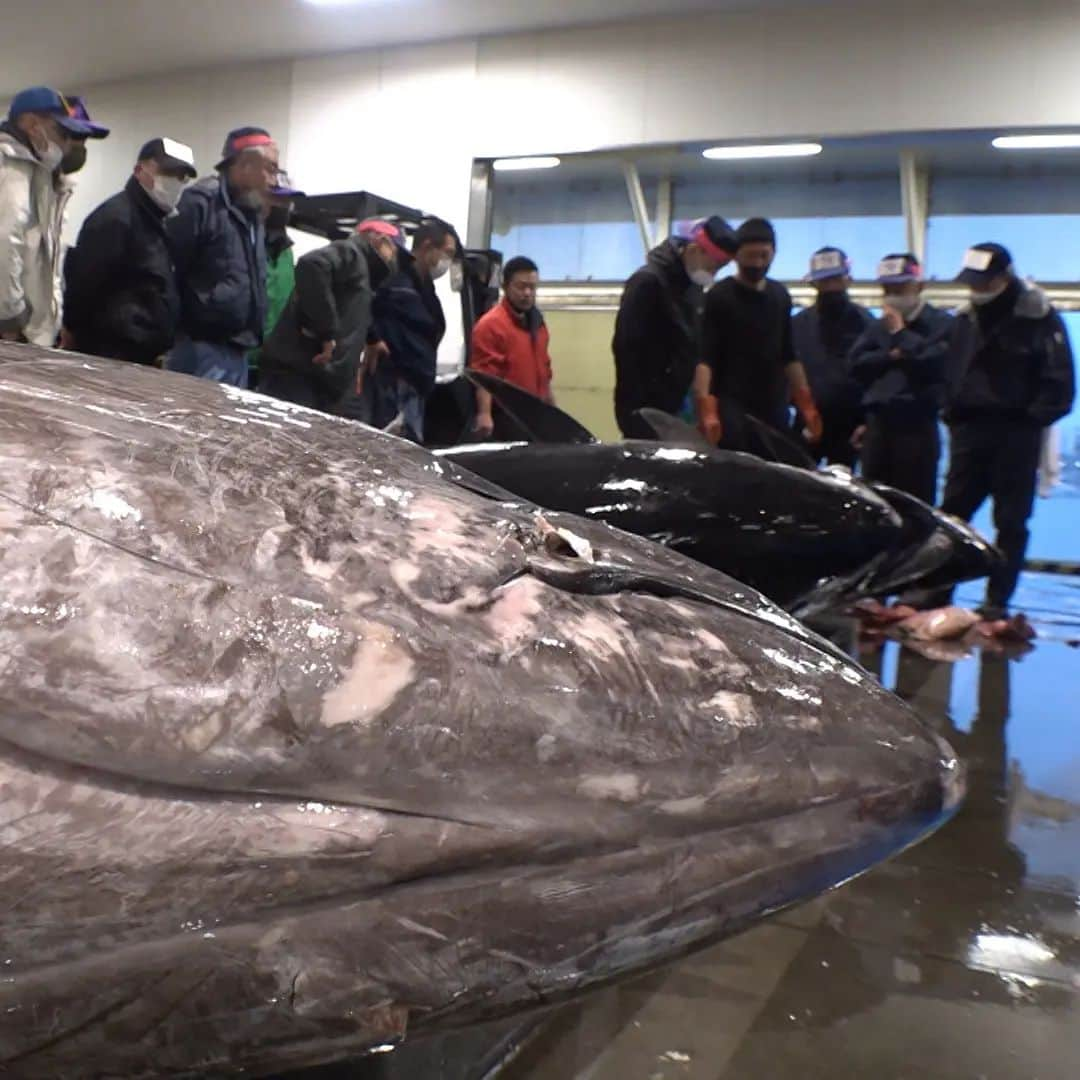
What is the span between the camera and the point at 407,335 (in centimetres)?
643

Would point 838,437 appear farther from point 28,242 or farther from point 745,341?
point 28,242

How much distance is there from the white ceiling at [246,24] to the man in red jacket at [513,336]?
426 cm

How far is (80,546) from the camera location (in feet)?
2.67

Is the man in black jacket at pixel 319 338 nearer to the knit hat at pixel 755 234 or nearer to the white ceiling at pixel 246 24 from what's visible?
the knit hat at pixel 755 234

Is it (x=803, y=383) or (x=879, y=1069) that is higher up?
(x=803, y=383)

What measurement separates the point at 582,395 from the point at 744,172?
2.63 m

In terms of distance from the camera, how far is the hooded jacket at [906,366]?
6836 mm

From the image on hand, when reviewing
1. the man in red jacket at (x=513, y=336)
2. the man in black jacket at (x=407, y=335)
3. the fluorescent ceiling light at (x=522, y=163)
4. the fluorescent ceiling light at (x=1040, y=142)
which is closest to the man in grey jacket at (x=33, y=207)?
the man in black jacket at (x=407, y=335)

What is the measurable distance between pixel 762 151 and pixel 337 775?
10.2 m

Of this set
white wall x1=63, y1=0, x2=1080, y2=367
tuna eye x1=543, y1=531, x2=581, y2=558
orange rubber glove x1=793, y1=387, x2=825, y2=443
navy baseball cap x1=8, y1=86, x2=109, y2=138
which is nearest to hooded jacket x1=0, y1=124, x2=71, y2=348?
navy baseball cap x1=8, y1=86, x2=109, y2=138

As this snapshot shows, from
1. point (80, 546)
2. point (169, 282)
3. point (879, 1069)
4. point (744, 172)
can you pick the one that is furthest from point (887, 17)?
point (80, 546)

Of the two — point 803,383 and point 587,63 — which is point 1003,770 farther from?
point 587,63

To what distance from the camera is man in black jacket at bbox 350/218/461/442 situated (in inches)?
252

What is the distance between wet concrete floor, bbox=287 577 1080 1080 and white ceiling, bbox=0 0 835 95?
8.65 meters
